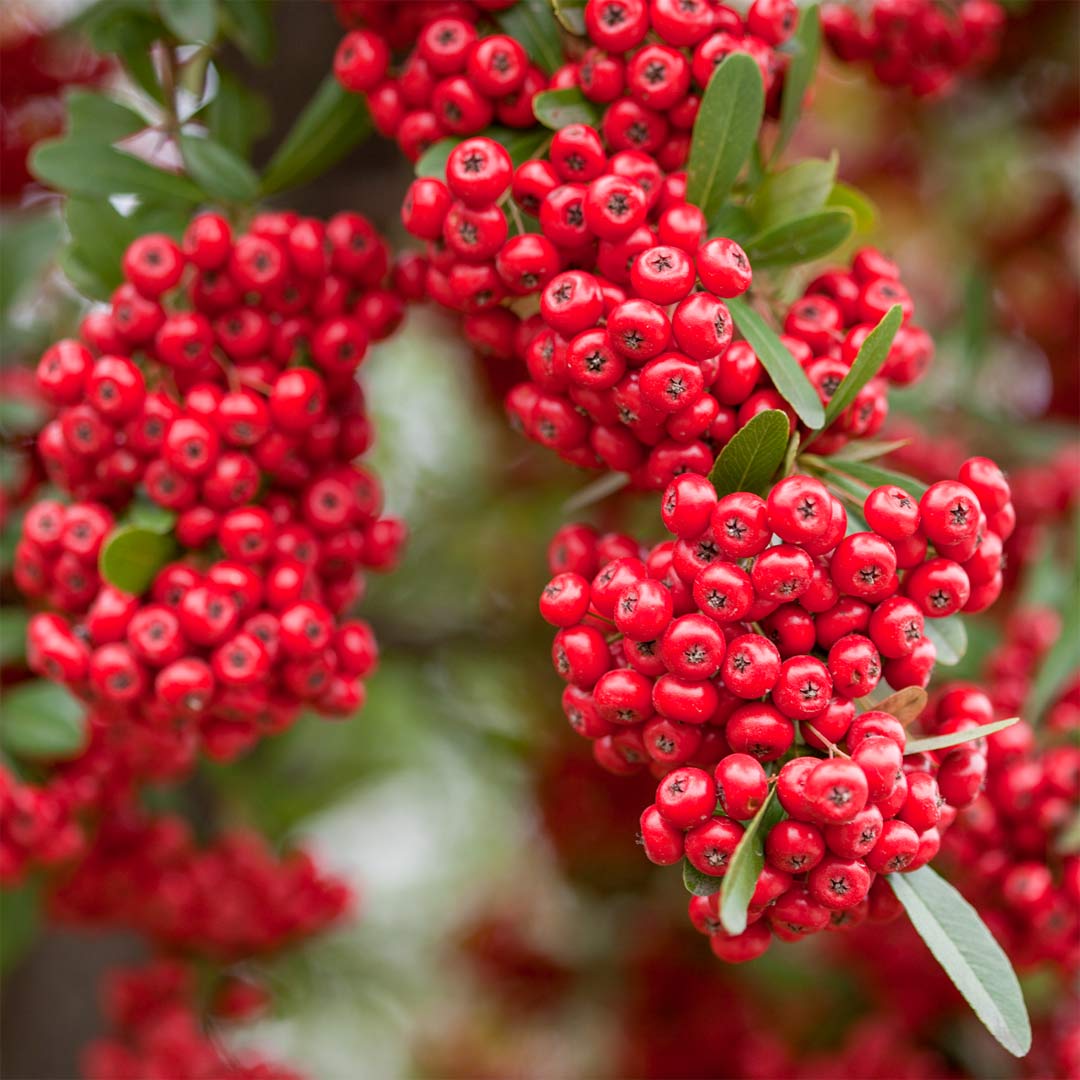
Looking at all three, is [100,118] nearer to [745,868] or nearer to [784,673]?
[784,673]

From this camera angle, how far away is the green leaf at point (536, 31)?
1.44 metres

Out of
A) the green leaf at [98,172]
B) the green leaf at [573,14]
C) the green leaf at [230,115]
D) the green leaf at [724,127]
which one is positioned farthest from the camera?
the green leaf at [230,115]

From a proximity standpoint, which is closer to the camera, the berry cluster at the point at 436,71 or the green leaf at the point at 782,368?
the green leaf at the point at 782,368

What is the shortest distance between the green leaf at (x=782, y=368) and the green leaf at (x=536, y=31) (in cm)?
44

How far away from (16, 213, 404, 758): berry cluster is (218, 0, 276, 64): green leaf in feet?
1.14

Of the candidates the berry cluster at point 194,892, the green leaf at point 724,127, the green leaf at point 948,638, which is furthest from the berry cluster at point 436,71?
the berry cluster at point 194,892

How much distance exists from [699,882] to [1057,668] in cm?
102

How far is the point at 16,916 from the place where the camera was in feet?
7.88

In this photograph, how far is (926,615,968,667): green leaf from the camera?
1317 mm

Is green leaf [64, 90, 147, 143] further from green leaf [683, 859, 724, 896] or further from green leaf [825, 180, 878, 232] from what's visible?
green leaf [683, 859, 724, 896]


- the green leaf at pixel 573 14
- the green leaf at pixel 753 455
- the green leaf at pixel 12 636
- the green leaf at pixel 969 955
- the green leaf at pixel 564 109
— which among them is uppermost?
the green leaf at pixel 573 14

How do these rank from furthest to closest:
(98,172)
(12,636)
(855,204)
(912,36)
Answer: (12,636)
(912,36)
(98,172)
(855,204)

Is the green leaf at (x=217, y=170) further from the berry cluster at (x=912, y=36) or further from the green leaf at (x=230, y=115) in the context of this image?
the berry cluster at (x=912, y=36)

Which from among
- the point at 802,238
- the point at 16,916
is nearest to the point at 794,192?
the point at 802,238
